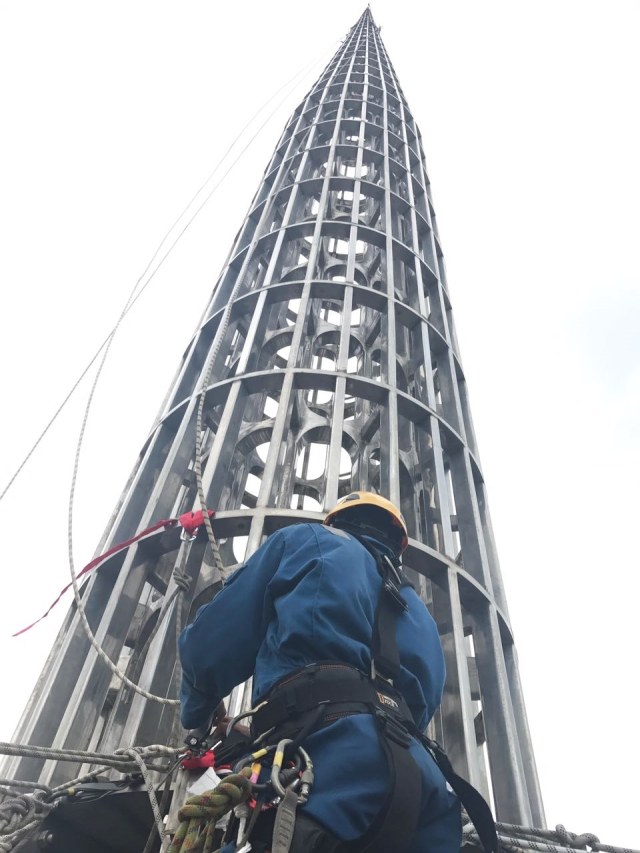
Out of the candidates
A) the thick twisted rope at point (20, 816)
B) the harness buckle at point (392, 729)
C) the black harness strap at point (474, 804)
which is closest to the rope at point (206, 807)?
the harness buckle at point (392, 729)

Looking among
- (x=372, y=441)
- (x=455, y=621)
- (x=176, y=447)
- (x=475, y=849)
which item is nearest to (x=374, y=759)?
(x=475, y=849)

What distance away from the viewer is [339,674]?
257cm

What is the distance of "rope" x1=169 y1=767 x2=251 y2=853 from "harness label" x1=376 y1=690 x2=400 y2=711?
675 millimetres

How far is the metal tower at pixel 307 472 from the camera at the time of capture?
5.85 meters

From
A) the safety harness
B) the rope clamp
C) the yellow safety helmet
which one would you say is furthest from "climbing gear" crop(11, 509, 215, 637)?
the safety harness

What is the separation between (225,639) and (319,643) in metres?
0.57

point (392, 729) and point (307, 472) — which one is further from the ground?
point (307, 472)

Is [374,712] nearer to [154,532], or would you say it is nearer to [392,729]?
[392,729]

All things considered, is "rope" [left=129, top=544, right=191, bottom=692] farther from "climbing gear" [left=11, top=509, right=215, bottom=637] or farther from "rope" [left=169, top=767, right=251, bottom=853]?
"rope" [left=169, top=767, right=251, bottom=853]

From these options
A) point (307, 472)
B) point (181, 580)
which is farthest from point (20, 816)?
point (307, 472)

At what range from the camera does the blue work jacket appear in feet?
7.72

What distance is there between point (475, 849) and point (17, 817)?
2910 millimetres

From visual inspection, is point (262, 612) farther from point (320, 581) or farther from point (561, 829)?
point (561, 829)

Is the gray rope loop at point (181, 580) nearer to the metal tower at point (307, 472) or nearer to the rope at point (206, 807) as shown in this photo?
the metal tower at point (307, 472)
